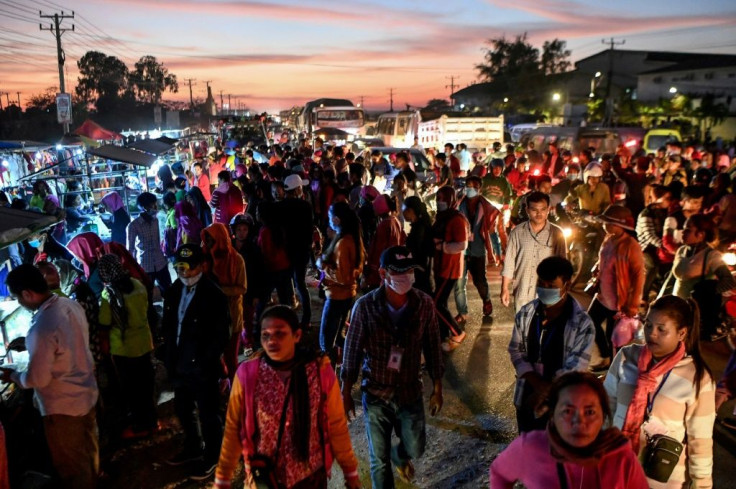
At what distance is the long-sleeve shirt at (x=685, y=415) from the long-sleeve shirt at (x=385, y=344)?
127 centimetres

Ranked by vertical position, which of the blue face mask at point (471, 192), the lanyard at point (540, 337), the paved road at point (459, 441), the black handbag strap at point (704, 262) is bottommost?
the paved road at point (459, 441)

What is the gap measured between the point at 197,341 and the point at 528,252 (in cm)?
316

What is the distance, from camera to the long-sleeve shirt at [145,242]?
7.19 meters

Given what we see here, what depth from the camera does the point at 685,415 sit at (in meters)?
2.76

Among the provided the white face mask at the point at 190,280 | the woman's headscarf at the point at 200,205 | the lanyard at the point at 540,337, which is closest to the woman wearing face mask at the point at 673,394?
the lanyard at the point at 540,337

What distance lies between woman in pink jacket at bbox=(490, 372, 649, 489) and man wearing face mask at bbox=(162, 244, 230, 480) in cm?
273

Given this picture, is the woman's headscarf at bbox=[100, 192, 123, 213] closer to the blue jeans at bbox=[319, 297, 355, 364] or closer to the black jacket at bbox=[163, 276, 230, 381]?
the blue jeans at bbox=[319, 297, 355, 364]

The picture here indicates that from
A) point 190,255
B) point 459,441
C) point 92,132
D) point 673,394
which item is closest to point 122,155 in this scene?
point 190,255

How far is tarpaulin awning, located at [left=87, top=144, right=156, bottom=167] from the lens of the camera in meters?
11.2

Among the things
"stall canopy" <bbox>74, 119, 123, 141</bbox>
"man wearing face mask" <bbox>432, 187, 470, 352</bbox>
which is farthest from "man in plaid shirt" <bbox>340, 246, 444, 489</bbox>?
"stall canopy" <bbox>74, 119, 123, 141</bbox>

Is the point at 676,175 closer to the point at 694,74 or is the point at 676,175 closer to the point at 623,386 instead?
the point at 623,386

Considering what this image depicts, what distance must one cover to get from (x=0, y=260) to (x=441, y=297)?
209 inches

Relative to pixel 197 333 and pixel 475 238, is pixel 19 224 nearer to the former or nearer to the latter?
pixel 197 333

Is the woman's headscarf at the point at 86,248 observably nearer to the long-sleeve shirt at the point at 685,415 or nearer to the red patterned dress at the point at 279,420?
the red patterned dress at the point at 279,420
